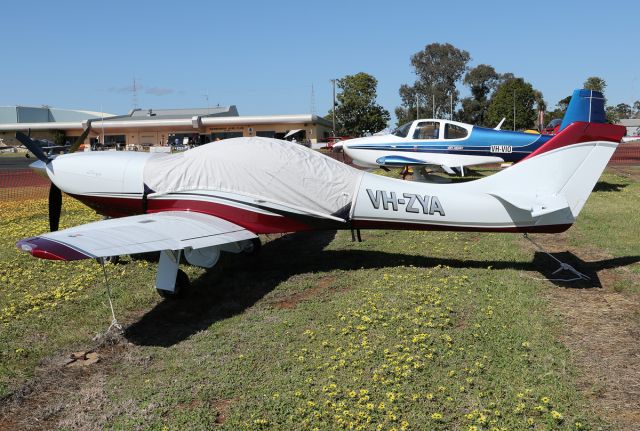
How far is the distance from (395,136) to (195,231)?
12651mm

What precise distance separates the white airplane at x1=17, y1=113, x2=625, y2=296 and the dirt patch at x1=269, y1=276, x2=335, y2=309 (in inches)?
36.4

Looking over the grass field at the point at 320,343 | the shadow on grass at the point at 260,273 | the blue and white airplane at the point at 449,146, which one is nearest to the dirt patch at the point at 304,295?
the grass field at the point at 320,343

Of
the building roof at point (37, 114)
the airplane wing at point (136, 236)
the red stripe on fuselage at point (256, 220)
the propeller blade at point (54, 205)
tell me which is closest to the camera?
the airplane wing at point (136, 236)

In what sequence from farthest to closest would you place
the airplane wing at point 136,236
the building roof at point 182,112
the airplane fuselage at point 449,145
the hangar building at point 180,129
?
1. the building roof at point 182,112
2. the hangar building at point 180,129
3. the airplane fuselage at point 449,145
4. the airplane wing at point 136,236

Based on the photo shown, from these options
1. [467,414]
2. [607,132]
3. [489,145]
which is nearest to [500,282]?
[607,132]

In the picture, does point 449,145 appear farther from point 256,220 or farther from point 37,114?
point 37,114

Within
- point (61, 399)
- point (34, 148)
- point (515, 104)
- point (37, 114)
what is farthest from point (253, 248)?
point (37, 114)

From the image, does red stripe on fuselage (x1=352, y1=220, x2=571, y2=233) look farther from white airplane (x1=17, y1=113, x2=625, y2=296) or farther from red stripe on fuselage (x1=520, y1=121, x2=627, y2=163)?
red stripe on fuselage (x1=520, y1=121, x2=627, y2=163)

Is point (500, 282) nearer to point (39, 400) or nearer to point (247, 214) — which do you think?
point (247, 214)

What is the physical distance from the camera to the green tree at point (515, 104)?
90.2 meters

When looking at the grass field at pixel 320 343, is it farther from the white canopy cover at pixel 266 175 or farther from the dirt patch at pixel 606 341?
the white canopy cover at pixel 266 175

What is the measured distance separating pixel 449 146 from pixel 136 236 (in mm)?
13201

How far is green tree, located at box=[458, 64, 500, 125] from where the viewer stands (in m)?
96.6

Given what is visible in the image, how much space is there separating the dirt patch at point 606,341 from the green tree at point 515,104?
293 feet
